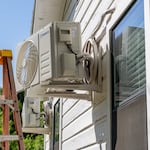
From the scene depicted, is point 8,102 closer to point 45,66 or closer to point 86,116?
point 86,116

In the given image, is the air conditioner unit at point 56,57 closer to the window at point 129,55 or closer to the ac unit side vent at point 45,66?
the ac unit side vent at point 45,66

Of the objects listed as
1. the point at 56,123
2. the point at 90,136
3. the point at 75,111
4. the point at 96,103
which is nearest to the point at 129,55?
the point at 96,103

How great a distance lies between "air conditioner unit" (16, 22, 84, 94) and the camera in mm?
2891

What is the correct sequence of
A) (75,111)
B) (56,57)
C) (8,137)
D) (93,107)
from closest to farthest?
(56,57), (93,107), (8,137), (75,111)

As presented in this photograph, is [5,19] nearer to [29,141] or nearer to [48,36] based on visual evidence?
[29,141]

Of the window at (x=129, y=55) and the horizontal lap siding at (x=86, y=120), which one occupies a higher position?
the window at (x=129, y=55)

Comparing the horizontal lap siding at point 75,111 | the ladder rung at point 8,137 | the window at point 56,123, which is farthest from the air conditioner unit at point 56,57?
the window at point 56,123

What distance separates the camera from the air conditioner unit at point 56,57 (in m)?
2.89

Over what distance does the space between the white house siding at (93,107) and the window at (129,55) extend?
84 mm

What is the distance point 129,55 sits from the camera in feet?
8.46

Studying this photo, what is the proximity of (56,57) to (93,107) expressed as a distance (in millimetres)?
661

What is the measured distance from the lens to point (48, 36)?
9.66 feet

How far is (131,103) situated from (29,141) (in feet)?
44.5

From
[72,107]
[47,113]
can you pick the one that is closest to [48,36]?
[72,107]
